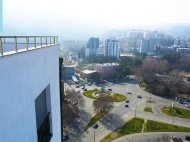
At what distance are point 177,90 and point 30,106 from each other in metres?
14.2

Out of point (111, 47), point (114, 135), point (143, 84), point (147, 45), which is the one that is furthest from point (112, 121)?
point (147, 45)

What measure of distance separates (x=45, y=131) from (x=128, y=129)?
7231 millimetres

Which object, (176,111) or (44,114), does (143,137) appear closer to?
(176,111)

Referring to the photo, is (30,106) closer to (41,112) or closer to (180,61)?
(41,112)

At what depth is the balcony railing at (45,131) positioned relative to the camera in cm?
183

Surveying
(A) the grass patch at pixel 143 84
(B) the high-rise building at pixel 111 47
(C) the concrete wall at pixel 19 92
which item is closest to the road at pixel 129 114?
(A) the grass patch at pixel 143 84

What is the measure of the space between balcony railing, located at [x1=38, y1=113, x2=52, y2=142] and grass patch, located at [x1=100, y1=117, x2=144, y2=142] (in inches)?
241

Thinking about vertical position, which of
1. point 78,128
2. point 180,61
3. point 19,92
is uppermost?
point 19,92

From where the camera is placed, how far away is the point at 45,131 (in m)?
2.00

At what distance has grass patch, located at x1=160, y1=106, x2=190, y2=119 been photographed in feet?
33.5

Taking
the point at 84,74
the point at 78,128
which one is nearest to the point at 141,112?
the point at 78,128

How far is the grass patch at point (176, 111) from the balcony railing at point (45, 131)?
9942mm

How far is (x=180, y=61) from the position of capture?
22.2 metres

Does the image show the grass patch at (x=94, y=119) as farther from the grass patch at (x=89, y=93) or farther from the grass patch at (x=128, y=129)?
the grass patch at (x=89, y=93)
